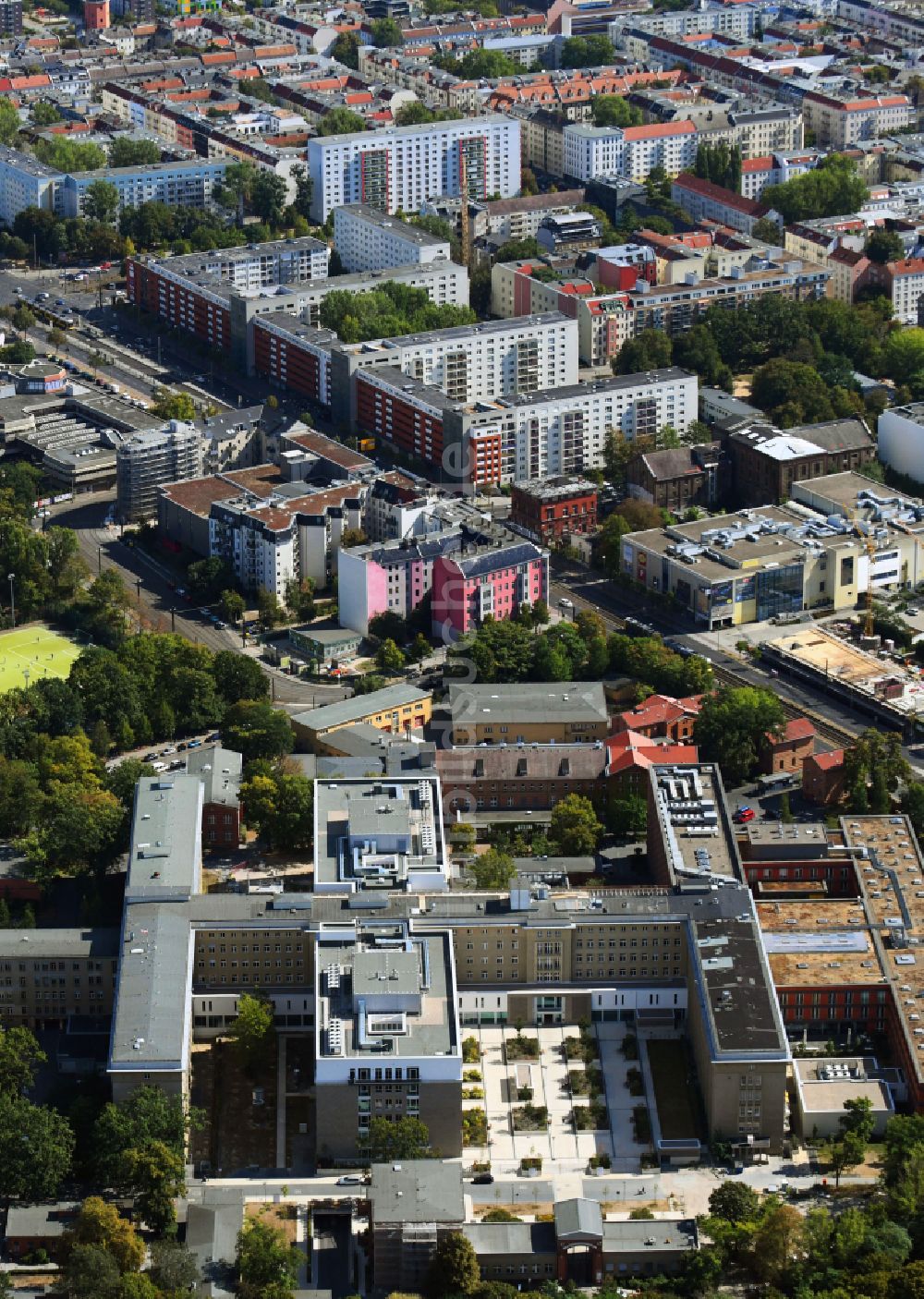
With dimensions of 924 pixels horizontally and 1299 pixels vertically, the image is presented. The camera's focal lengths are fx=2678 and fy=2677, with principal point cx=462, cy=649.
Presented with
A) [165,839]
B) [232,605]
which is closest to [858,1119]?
[165,839]

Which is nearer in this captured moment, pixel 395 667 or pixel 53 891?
pixel 53 891

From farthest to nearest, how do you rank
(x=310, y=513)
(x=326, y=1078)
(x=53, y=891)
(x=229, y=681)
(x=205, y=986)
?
(x=310, y=513)
(x=229, y=681)
(x=53, y=891)
(x=205, y=986)
(x=326, y=1078)

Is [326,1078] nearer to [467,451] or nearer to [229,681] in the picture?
[229,681]

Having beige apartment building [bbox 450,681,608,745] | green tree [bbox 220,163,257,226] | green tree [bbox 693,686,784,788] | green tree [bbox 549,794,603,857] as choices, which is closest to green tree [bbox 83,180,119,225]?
green tree [bbox 220,163,257,226]

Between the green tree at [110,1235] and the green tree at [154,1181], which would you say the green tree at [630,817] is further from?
the green tree at [110,1235]

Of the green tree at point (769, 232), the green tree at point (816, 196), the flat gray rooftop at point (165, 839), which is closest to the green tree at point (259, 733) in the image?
the flat gray rooftop at point (165, 839)

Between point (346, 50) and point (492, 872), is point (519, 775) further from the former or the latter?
point (346, 50)

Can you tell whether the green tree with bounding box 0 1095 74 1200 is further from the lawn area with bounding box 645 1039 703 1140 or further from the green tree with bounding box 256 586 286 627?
the green tree with bounding box 256 586 286 627

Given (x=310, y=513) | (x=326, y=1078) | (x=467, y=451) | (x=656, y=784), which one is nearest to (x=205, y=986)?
(x=326, y=1078)
